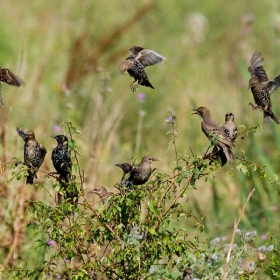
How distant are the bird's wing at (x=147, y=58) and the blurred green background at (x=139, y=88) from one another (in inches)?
16.4

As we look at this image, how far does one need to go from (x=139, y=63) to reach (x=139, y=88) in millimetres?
5019

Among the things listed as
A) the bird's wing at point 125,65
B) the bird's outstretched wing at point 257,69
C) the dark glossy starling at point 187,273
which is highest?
the bird's outstretched wing at point 257,69

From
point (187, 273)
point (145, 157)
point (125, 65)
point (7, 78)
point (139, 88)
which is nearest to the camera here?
point (187, 273)

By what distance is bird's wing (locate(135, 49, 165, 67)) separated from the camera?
467cm

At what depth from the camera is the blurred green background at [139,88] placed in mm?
6457

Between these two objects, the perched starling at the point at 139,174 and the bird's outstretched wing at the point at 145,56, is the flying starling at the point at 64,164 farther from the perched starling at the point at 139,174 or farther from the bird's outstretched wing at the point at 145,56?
Answer: the bird's outstretched wing at the point at 145,56

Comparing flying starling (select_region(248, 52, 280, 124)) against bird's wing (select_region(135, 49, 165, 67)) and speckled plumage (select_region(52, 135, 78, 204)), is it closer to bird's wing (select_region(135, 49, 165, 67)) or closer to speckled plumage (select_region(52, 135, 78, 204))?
bird's wing (select_region(135, 49, 165, 67))

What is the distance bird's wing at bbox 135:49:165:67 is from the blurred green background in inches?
16.4

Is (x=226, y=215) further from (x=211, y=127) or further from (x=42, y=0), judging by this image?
(x=42, y=0)

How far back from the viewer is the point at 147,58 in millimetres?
4695

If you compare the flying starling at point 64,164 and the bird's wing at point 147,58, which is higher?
the bird's wing at point 147,58

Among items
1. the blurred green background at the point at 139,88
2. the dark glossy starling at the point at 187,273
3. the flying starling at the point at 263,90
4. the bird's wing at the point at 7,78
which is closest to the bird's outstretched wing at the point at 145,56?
the blurred green background at the point at 139,88

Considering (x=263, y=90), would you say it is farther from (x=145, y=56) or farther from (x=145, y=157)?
(x=145, y=157)

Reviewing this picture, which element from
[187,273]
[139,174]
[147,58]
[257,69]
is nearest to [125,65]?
[147,58]
